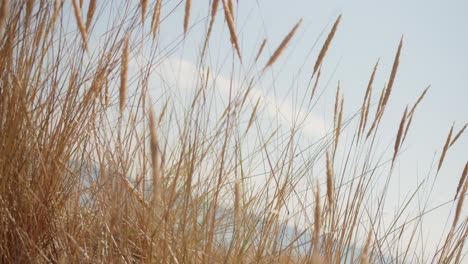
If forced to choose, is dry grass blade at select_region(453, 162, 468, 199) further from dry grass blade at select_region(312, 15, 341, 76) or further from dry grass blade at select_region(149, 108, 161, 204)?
dry grass blade at select_region(149, 108, 161, 204)

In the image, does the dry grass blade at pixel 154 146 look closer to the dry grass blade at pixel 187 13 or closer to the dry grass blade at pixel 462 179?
the dry grass blade at pixel 187 13

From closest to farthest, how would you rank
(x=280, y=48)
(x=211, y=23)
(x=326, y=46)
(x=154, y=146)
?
1. (x=154, y=146)
2. (x=280, y=48)
3. (x=211, y=23)
4. (x=326, y=46)

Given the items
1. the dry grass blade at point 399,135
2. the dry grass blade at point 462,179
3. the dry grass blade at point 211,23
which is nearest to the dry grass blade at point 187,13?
the dry grass blade at point 211,23

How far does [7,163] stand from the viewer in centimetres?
108

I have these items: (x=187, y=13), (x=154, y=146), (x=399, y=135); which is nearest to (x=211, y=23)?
(x=187, y=13)

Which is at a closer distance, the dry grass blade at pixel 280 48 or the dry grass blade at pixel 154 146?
the dry grass blade at pixel 154 146

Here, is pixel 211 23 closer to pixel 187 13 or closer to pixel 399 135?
pixel 187 13

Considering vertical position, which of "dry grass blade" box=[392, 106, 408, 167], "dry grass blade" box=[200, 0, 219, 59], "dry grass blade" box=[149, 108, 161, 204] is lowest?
"dry grass blade" box=[149, 108, 161, 204]

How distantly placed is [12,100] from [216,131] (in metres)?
0.46

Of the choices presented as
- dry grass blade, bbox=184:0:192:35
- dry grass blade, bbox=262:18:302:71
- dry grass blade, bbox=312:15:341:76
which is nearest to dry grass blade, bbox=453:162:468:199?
dry grass blade, bbox=312:15:341:76

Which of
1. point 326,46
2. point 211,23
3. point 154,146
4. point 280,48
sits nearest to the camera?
point 154,146

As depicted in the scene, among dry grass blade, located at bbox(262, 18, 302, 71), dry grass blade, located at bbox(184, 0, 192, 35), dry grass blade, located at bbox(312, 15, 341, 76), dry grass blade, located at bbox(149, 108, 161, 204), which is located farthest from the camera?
dry grass blade, located at bbox(312, 15, 341, 76)

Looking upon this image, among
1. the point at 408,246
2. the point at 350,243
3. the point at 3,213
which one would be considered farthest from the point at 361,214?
the point at 3,213

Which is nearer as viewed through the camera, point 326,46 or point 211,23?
point 211,23
